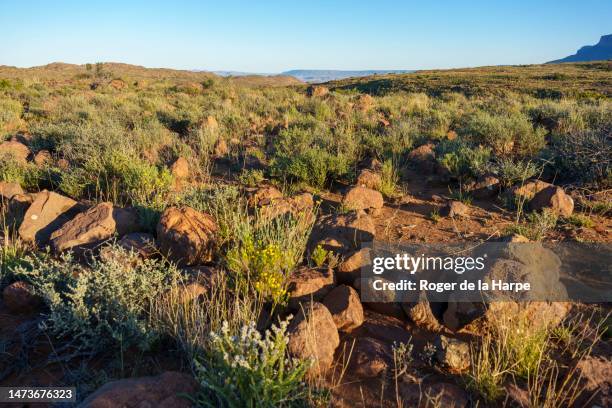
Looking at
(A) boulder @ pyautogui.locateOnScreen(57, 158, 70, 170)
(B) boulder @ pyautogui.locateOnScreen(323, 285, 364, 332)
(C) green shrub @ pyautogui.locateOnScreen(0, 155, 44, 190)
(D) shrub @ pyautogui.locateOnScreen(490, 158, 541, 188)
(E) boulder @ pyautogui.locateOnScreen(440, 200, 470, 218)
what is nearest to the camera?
(B) boulder @ pyautogui.locateOnScreen(323, 285, 364, 332)

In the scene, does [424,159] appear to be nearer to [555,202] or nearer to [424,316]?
[555,202]

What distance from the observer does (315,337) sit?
2424mm

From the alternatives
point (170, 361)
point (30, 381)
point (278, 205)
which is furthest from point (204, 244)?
point (30, 381)

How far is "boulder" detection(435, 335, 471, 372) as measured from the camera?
2.44 metres

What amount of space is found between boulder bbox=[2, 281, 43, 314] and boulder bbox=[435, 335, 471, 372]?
2.94 meters

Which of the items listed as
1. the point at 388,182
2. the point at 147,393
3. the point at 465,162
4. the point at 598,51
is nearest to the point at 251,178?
the point at 388,182

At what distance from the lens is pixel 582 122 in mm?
7809

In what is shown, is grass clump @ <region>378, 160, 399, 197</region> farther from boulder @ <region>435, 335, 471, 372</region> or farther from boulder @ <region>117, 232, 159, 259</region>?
boulder @ <region>435, 335, 471, 372</region>

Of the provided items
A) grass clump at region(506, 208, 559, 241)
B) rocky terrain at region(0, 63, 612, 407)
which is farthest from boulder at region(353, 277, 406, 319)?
grass clump at region(506, 208, 559, 241)

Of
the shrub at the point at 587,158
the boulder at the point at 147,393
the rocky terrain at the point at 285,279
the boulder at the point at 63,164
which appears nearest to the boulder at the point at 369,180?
the rocky terrain at the point at 285,279

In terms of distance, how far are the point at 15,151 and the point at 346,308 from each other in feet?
22.3

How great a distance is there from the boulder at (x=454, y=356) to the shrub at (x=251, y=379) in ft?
2.93

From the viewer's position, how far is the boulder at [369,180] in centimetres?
579

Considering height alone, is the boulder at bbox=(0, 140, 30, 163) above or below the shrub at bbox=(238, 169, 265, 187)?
above
